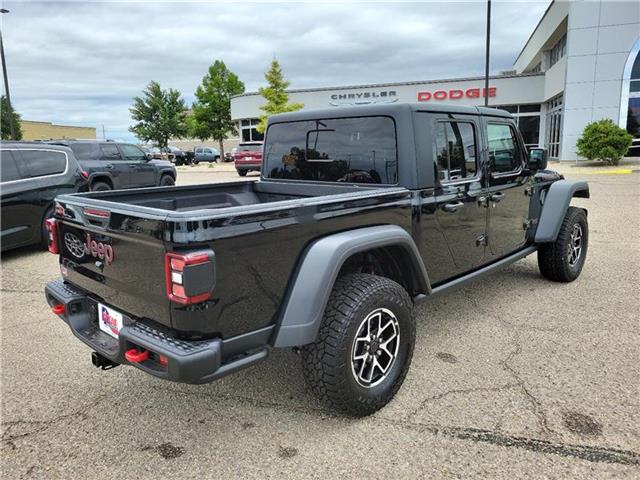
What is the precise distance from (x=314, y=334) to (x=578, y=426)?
1545 millimetres

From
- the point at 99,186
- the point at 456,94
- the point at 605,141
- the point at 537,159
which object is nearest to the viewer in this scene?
the point at 537,159

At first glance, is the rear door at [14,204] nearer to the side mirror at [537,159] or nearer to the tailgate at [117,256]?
the tailgate at [117,256]

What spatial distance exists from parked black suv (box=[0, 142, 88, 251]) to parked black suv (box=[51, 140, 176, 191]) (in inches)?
149

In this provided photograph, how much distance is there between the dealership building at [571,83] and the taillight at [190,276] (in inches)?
Result: 612

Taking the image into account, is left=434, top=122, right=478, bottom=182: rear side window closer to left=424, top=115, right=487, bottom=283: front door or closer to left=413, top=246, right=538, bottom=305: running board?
left=424, top=115, right=487, bottom=283: front door

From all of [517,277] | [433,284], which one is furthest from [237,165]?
[433,284]

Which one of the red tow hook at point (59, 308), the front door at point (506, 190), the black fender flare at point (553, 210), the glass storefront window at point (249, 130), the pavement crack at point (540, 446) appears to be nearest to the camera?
the pavement crack at point (540, 446)

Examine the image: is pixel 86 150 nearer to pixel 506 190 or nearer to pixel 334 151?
pixel 334 151

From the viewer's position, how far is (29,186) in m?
6.82

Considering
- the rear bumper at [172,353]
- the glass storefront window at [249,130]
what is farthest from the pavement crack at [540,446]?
the glass storefront window at [249,130]

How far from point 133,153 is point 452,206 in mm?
11588

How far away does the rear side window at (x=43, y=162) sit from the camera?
7017mm

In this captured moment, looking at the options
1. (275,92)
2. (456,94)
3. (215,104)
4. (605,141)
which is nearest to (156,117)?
(215,104)

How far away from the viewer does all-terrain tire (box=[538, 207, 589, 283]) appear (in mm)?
4879
